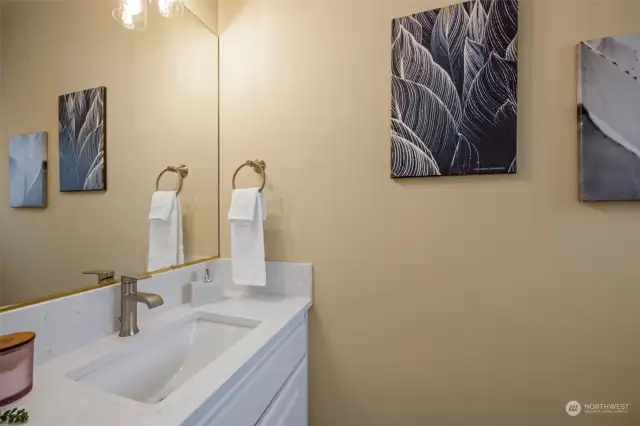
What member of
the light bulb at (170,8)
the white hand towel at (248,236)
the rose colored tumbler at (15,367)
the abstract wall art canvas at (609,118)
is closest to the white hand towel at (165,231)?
the white hand towel at (248,236)

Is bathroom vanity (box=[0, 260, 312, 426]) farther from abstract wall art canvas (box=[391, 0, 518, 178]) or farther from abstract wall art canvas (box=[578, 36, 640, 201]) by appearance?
abstract wall art canvas (box=[578, 36, 640, 201])

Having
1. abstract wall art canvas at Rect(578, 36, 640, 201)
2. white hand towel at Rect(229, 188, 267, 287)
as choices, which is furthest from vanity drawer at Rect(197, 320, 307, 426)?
abstract wall art canvas at Rect(578, 36, 640, 201)

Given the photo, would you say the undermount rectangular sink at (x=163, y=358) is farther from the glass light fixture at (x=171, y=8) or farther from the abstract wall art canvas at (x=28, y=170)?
the glass light fixture at (x=171, y=8)

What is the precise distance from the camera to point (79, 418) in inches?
19.6

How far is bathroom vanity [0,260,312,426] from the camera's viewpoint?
53cm

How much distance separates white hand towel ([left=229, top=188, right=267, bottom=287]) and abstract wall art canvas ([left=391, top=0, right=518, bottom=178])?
57cm

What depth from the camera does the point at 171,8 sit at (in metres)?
1.14

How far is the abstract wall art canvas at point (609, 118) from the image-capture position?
0.87 meters

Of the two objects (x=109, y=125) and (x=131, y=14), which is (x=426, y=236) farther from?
(x=131, y=14)

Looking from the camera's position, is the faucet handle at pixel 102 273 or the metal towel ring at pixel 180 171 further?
the metal towel ring at pixel 180 171

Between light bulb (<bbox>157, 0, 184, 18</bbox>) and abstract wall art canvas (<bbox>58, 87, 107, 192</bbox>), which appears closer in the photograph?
abstract wall art canvas (<bbox>58, 87, 107, 192</bbox>)

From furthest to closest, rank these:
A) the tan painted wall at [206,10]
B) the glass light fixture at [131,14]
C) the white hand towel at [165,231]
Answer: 1. the tan painted wall at [206,10]
2. the white hand towel at [165,231]
3. the glass light fixture at [131,14]

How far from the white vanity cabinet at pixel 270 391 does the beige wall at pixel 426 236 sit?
0.13 metres

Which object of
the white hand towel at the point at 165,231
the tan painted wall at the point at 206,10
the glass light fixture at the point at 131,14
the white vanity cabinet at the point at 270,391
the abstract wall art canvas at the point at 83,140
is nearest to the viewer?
the white vanity cabinet at the point at 270,391
